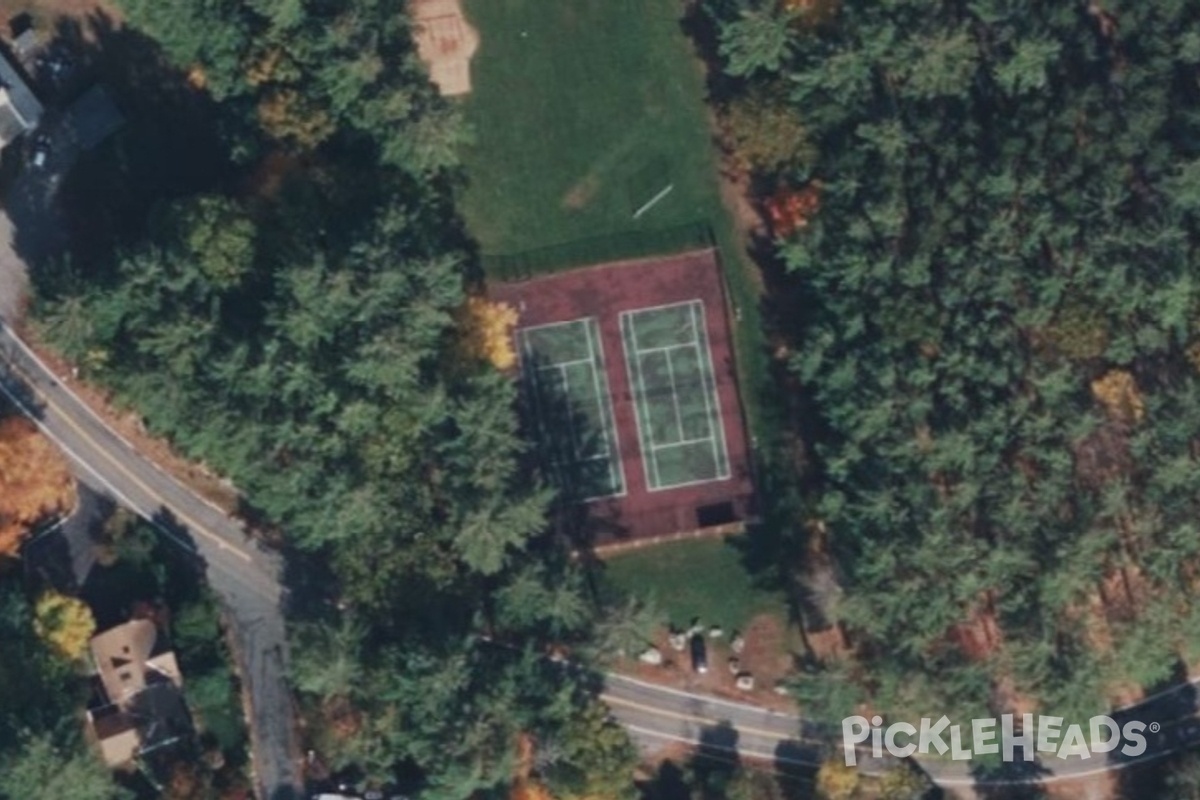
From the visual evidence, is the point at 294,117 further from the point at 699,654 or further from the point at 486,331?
the point at 699,654

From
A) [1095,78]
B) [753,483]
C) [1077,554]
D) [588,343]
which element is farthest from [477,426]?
[1095,78]

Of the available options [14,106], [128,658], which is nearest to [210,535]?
[128,658]

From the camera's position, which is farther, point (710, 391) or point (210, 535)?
point (710, 391)

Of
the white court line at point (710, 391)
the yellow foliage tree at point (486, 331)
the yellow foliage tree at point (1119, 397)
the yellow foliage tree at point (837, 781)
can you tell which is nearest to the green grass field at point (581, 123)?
the yellow foliage tree at point (486, 331)

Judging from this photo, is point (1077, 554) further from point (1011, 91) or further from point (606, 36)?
point (606, 36)

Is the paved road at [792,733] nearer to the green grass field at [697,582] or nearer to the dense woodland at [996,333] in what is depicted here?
the green grass field at [697,582]

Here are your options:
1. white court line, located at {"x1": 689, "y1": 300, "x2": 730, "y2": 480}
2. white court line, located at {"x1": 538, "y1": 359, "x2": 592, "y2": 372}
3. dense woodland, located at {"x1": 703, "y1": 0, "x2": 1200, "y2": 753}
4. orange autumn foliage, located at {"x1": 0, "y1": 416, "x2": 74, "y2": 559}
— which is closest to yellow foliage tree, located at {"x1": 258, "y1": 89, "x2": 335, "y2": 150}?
white court line, located at {"x1": 538, "y1": 359, "x2": 592, "y2": 372}

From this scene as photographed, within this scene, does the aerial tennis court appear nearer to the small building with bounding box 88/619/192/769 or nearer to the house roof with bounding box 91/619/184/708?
the house roof with bounding box 91/619/184/708
